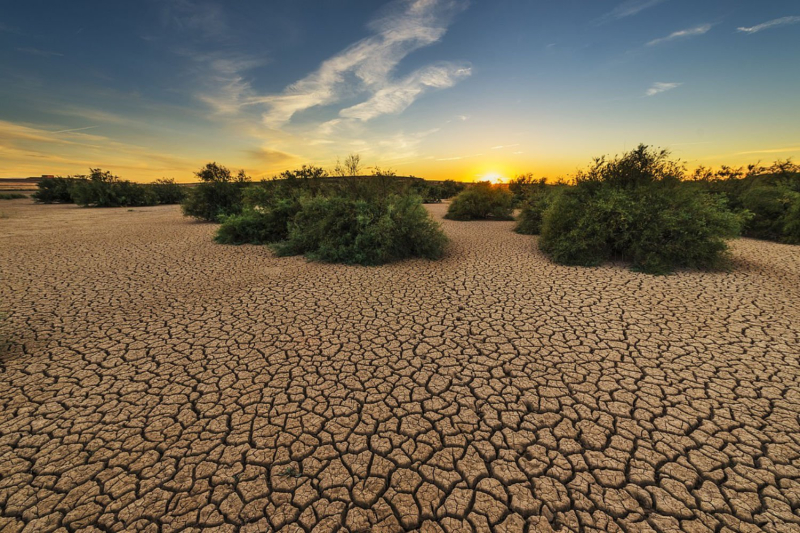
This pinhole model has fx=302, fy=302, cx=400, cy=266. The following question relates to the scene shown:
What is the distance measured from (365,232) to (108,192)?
86.1ft

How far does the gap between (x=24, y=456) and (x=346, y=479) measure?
258 centimetres

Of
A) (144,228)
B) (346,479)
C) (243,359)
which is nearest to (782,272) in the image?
(346,479)

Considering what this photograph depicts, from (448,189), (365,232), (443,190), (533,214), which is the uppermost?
(448,189)

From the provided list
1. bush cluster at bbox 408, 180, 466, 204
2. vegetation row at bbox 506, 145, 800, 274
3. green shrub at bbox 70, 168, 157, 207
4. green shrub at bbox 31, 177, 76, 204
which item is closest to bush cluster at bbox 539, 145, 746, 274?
vegetation row at bbox 506, 145, 800, 274

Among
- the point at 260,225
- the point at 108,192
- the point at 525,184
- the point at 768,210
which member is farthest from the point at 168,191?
the point at 768,210

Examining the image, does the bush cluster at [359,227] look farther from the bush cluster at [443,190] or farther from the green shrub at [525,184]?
the bush cluster at [443,190]

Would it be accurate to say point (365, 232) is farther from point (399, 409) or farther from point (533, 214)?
point (533, 214)

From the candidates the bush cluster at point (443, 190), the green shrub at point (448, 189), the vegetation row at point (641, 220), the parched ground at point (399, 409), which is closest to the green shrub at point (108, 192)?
the parched ground at point (399, 409)

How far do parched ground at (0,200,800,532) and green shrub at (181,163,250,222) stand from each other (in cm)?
1005

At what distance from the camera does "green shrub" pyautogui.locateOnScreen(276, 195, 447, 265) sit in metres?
Result: 8.14

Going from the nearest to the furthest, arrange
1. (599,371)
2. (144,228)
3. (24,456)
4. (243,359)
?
(24,456)
(599,371)
(243,359)
(144,228)

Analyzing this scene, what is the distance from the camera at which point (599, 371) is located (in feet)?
11.5

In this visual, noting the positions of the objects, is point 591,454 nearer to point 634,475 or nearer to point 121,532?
point 634,475

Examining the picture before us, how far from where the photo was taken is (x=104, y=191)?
2283 centimetres
